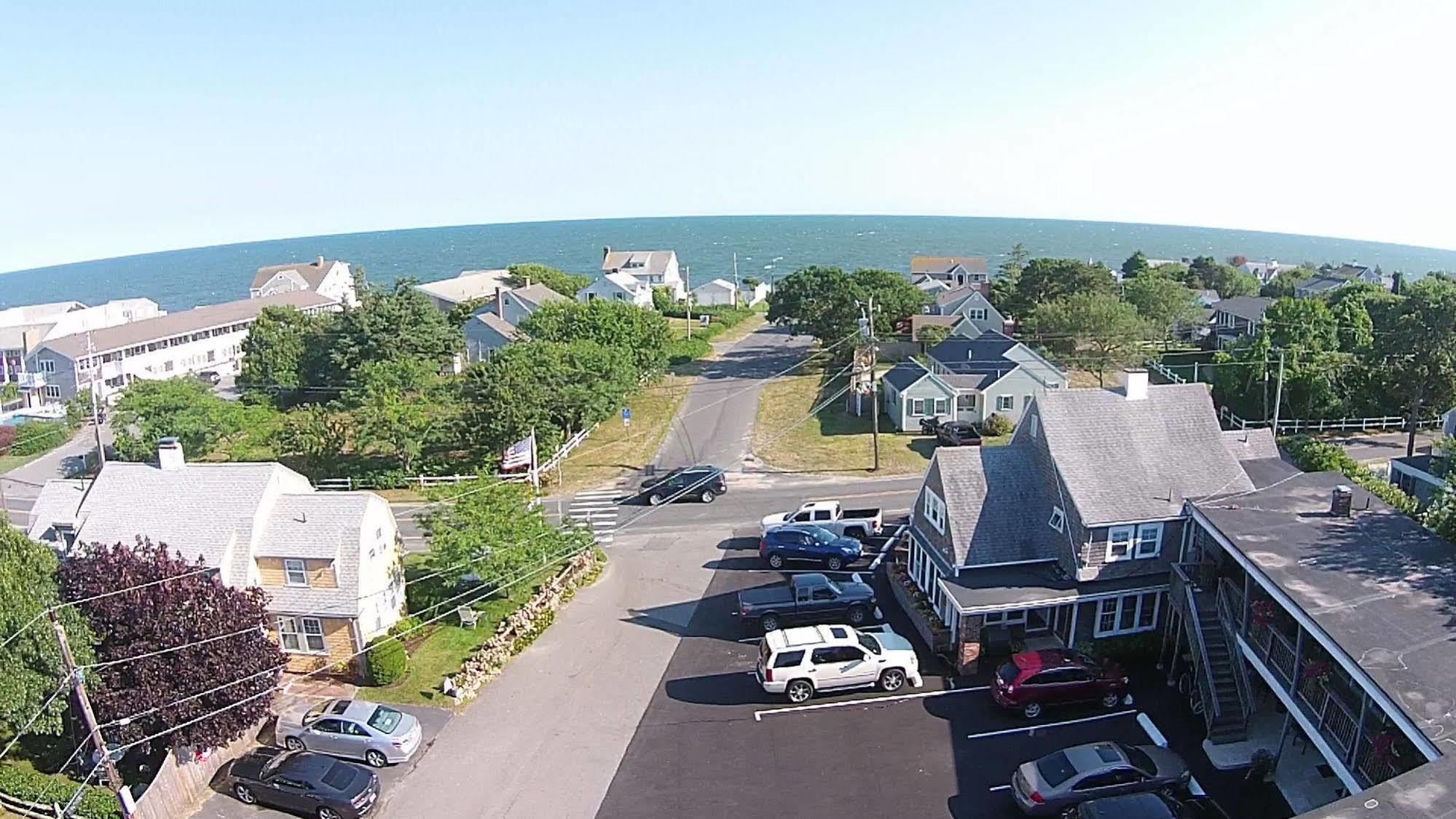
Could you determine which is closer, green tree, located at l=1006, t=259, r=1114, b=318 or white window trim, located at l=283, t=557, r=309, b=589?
white window trim, located at l=283, t=557, r=309, b=589

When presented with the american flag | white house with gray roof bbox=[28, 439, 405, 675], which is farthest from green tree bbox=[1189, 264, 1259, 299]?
white house with gray roof bbox=[28, 439, 405, 675]

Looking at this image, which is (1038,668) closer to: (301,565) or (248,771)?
(248,771)

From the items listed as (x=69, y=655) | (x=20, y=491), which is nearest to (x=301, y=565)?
(x=69, y=655)

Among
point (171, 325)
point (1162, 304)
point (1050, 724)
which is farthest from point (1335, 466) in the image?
point (171, 325)

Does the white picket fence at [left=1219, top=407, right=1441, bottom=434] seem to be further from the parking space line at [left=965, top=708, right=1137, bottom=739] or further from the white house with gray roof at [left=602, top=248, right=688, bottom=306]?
the white house with gray roof at [left=602, top=248, right=688, bottom=306]

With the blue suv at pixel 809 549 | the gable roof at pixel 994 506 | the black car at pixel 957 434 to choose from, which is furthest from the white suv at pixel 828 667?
the black car at pixel 957 434

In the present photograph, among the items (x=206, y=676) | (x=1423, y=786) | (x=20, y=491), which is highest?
(x=1423, y=786)
